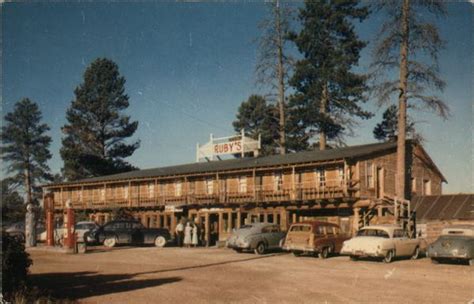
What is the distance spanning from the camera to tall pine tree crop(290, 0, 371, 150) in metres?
49.8

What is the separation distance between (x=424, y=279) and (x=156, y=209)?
1124 inches

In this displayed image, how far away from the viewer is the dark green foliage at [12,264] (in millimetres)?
11070

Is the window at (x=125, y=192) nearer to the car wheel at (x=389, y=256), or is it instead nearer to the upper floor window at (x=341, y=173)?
the upper floor window at (x=341, y=173)

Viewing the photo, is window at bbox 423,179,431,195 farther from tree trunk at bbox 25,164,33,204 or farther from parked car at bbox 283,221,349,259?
tree trunk at bbox 25,164,33,204

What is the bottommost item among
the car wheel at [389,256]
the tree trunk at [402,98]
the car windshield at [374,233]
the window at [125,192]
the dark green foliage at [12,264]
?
the car wheel at [389,256]

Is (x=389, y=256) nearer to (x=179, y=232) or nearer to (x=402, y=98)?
(x=402, y=98)

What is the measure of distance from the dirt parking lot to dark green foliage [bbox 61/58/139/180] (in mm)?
42745

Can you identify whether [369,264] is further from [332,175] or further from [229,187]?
[229,187]

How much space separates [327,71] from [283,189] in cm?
2007

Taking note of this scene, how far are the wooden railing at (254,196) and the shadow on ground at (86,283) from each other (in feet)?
54.8

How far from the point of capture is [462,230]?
2147 centimetres

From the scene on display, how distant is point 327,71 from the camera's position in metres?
49.8

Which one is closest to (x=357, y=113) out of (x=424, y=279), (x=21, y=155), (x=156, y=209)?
(x=156, y=209)

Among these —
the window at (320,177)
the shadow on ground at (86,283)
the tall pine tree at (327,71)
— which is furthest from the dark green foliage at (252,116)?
the shadow on ground at (86,283)
